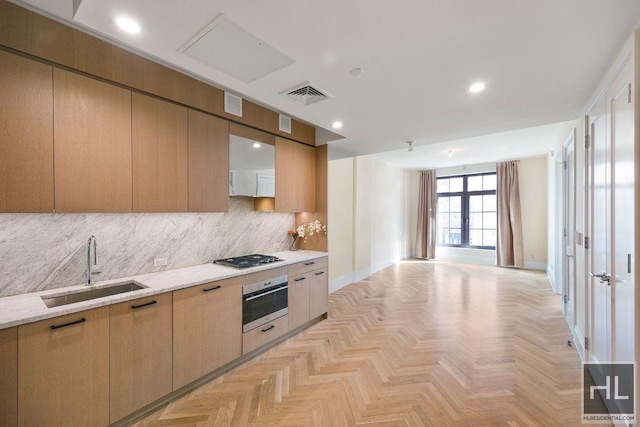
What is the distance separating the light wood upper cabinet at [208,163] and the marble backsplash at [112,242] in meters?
0.33

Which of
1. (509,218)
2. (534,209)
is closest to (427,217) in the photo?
(509,218)

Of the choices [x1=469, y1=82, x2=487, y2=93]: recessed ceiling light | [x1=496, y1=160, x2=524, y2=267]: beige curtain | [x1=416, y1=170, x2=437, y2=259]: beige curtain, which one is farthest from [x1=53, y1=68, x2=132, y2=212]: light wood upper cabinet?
[x1=496, y1=160, x2=524, y2=267]: beige curtain

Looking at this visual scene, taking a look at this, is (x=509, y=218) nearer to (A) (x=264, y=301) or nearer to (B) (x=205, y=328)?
(A) (x=264, y=301)

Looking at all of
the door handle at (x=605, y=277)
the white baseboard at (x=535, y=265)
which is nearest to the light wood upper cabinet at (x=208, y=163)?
the door handle at (x=605, y=277)

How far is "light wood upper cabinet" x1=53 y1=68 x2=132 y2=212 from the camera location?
68.5 inches

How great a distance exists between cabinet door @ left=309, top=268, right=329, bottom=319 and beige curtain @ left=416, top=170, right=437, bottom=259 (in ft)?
18.1

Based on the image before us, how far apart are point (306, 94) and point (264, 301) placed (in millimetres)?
2140

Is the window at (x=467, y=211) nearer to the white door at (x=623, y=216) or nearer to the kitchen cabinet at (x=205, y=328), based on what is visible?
the white door at (x=623, y=216)

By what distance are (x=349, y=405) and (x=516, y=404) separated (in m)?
1.30

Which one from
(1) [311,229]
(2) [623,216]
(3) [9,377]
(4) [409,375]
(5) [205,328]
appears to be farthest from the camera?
(1) [311,229]

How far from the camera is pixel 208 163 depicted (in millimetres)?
2578

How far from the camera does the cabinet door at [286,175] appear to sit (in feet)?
11.0

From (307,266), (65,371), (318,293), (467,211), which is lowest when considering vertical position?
(318,293)

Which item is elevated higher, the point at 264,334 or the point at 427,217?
the point at 427,217
